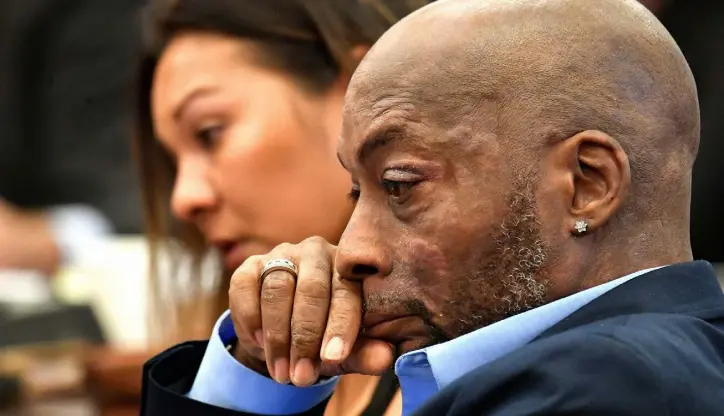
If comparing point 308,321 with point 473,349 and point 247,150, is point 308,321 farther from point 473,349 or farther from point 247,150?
point 247,150

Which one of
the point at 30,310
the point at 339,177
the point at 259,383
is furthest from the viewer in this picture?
the point at 30,310

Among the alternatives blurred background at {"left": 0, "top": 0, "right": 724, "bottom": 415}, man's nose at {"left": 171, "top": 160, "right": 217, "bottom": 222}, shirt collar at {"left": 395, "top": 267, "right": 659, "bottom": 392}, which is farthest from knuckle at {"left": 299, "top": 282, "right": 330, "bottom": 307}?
blurred background at {"left": 0, "top": 0, "right": 724, "bottom": 415}

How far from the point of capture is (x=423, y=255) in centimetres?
125

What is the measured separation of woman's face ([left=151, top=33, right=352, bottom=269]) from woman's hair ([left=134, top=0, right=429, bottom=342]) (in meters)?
0.03

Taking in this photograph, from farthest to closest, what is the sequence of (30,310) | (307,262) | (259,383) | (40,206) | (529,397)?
(40,206) < (30,310) < (259,383) < (307,262) < (529,397)

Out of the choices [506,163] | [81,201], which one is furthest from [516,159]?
[81,201]

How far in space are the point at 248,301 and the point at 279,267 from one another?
6cm

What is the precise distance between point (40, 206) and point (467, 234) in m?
3.99

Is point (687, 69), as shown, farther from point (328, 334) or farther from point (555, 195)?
point (328, 334)

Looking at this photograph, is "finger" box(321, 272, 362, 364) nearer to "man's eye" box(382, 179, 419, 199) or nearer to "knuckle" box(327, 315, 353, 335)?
"knuckle" box(327, 315, 353, 335)

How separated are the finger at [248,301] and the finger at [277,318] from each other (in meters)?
0.02

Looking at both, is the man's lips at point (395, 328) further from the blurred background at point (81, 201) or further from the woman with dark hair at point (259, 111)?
the blurred background at point (81, 201)

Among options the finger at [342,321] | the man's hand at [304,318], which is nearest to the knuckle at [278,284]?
the man's hand at [304,318]

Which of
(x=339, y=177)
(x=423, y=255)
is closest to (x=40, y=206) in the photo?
(x=339, y=177)
